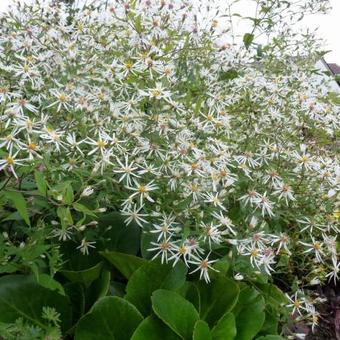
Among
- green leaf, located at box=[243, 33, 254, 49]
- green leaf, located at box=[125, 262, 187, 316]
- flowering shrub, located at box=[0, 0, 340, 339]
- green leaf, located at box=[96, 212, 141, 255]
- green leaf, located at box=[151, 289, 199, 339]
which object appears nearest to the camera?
flowering shrub, located at box=[0, 0, 340, 339]

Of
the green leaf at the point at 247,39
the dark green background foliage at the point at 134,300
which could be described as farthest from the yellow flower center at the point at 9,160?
the green leaf at the point at 247,39

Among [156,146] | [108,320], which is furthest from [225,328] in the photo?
[156,146]

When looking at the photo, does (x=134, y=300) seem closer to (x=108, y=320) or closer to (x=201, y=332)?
(x=108, y=320)

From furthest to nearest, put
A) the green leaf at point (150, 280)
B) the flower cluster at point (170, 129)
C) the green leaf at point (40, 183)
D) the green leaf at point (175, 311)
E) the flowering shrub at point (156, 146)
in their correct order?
the green leaf at point (150, 280), the green leaf at point (175, 311), the flower cluster at point (170, 129), the flowering shrub at point (156, 146), the green leaf at point (40, 183)

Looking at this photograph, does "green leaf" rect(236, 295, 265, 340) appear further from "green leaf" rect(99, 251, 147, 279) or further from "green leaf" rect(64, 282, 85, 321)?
"green leaf" rect(64, 282, 85, 321)

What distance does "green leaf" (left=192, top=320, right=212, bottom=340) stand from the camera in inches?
85.4

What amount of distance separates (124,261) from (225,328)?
505mm

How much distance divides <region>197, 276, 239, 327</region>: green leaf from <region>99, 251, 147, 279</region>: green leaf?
30cm

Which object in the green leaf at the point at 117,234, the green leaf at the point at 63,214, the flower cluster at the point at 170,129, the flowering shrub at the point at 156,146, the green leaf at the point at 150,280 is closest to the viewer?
the green leaf at the point at 63,214

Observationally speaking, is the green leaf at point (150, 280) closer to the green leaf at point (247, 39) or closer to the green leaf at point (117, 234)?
the green leaf at point (117, 234)

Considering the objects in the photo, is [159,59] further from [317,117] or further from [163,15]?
[317,117]

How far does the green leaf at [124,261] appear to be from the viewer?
2.35 meters

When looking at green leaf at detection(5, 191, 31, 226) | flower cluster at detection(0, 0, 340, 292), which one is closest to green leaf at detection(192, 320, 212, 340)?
flower cluster at detection(0, 0, 340, 292)

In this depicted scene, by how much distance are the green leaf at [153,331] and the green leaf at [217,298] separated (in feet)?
0.85
